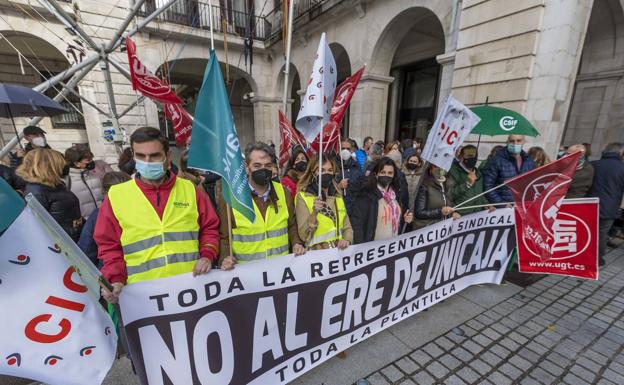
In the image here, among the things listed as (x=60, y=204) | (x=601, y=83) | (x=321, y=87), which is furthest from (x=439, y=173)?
(x=601, y=83)

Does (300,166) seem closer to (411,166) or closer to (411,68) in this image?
(411,166)

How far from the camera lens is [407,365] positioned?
2.30 m

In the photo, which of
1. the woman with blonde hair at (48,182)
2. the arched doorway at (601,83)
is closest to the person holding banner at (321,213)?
the woman with blonde hair at (48,182)

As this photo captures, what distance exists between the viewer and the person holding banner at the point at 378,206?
281 cm

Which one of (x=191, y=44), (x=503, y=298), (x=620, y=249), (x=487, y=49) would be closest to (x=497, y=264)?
(x=503, y=298)

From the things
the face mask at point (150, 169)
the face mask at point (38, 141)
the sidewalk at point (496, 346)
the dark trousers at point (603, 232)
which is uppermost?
the face mask at point (38, 141)

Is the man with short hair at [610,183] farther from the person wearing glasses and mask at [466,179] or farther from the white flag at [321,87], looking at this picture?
the white flag at [321,87]

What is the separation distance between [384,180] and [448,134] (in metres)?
0.81

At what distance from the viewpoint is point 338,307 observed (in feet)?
7.31

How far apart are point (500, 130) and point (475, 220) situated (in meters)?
1.98

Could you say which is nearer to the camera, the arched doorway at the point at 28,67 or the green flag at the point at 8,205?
the green flag at the point at 8,205

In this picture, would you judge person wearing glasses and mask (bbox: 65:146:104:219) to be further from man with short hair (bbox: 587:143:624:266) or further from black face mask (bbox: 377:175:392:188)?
man with short hair (bbox: 587:143:624:266)

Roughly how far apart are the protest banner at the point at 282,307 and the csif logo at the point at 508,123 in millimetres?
1918

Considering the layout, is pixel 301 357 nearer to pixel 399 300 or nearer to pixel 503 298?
pixel 399 300
